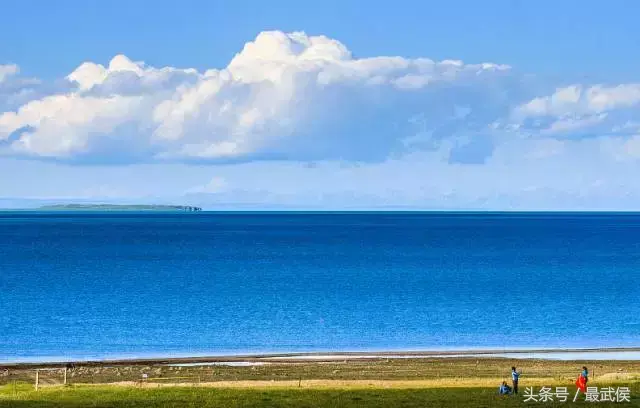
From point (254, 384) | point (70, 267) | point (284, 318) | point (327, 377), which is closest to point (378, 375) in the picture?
point (327, 377)

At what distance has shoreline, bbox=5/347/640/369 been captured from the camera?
207ft

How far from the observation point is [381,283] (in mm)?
123188

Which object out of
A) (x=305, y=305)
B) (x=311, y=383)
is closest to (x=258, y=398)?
(x=311, y=383)

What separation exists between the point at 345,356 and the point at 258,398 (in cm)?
2627

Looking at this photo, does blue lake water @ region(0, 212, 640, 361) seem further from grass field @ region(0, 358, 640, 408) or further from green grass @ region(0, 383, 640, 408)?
green grass @ region(0, 383, 640, 408)

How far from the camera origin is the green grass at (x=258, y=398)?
38.4m

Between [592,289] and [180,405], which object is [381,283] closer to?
[592,289]

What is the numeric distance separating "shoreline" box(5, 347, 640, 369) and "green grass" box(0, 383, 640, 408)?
17503 millimetres

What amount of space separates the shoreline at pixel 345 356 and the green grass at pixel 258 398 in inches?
689

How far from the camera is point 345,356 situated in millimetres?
66500

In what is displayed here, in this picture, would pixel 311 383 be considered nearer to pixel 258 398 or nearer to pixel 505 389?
pixel 258 398

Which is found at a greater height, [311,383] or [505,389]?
[311,383]

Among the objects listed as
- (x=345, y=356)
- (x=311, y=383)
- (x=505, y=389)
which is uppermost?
(x=345, y=356)

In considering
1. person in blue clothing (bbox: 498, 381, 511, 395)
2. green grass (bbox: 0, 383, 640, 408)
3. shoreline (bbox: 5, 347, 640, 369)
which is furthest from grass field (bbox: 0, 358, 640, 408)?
shoreline (bbox: 5, 347, 640, 369)
